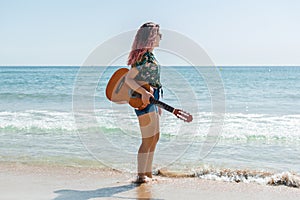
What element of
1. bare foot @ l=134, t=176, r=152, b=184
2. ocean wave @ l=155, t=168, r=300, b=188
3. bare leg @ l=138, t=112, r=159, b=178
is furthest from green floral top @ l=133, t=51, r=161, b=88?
ocean wave @ l=155, t=168, r=300, b=188

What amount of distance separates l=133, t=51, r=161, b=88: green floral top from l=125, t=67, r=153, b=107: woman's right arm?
5 centimetres

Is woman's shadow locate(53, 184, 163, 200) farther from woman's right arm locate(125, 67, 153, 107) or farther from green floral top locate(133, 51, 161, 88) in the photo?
green floral top locate(133, 51, 161, 88)

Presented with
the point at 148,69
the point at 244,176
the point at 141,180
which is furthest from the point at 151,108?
the point at 244,176

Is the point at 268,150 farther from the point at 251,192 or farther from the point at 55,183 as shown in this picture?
the point at 55,183

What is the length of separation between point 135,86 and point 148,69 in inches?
8.5

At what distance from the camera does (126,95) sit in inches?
159

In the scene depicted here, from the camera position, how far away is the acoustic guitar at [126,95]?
3916mm

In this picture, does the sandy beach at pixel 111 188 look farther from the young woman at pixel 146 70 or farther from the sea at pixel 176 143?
the young woman at pixel 146 70

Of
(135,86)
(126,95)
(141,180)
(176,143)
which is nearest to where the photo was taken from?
(135,86)

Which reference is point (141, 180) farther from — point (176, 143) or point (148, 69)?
point (176, 143)

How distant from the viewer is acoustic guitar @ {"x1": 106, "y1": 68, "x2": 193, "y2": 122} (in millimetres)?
3916

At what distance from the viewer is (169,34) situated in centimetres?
437

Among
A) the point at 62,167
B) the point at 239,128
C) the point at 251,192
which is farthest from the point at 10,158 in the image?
the point at 239,128

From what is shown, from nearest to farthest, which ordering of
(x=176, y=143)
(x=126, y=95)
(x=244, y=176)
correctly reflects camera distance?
(x=126, y=95)
(x=244, y=176)
(x=176, y=143)
